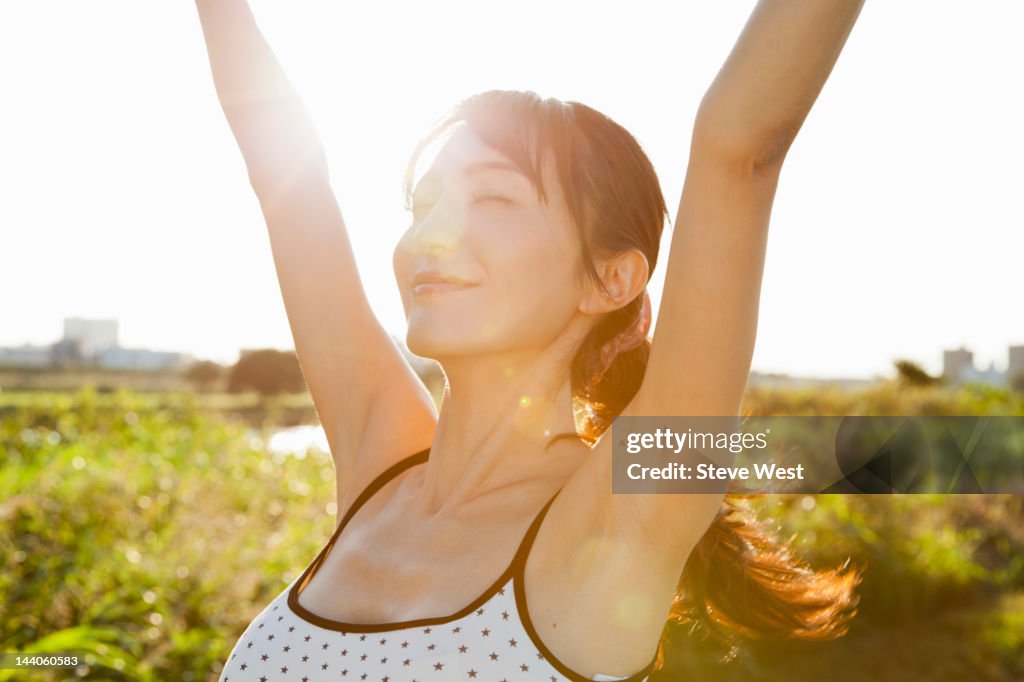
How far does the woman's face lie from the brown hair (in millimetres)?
39

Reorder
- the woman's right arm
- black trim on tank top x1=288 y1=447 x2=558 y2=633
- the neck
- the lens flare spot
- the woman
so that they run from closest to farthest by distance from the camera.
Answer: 1. the woman
2. the lens flare spot
3. black trim on tank top x1=288 y1=447 x2=558 y2=633
4. the neck
5. the woman's right arm

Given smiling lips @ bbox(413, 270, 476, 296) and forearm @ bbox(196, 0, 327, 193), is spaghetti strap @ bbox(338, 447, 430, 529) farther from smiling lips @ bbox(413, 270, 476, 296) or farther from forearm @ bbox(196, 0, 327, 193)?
forearm @ bbox(196, 0, 327, 193)

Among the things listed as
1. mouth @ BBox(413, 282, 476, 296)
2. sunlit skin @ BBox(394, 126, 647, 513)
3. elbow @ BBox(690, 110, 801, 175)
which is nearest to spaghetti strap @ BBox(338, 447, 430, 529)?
sunlit skin @ BBox(394, 126, 647, 513)

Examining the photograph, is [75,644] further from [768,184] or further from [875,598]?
[875,598]

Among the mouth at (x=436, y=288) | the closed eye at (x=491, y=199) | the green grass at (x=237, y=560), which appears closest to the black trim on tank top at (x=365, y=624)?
the mouth at (x=436, y=288)

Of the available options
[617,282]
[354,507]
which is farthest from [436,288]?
[354,507]

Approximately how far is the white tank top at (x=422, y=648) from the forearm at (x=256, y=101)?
1317 mm

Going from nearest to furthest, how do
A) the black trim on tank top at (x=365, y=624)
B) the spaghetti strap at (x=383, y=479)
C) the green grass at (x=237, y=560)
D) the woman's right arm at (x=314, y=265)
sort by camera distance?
1. the black trim on tank top at (x=365, y=624)
2. the spaghetti strap at (x=383, y=479)
3. the woman's right arm at (x=314, y=265)
4. the green grass at (x=237, y=560)

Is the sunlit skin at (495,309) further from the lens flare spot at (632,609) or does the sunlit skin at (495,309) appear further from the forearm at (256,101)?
the forearm at (256,101)

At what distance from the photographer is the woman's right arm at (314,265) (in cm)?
241

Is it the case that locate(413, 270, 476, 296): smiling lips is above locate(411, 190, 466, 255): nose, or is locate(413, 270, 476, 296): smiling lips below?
below

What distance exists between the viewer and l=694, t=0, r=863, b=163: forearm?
4.08ft

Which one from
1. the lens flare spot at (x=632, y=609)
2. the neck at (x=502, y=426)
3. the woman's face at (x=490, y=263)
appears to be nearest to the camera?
the lens flare spot at (x=632, y=609)

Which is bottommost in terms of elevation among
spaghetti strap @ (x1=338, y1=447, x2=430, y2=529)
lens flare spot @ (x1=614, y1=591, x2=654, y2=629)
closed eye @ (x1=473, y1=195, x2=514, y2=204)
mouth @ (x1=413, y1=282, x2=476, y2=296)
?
lens flare spot @ (x1=614, y1=591, x2=654, y2=629)
